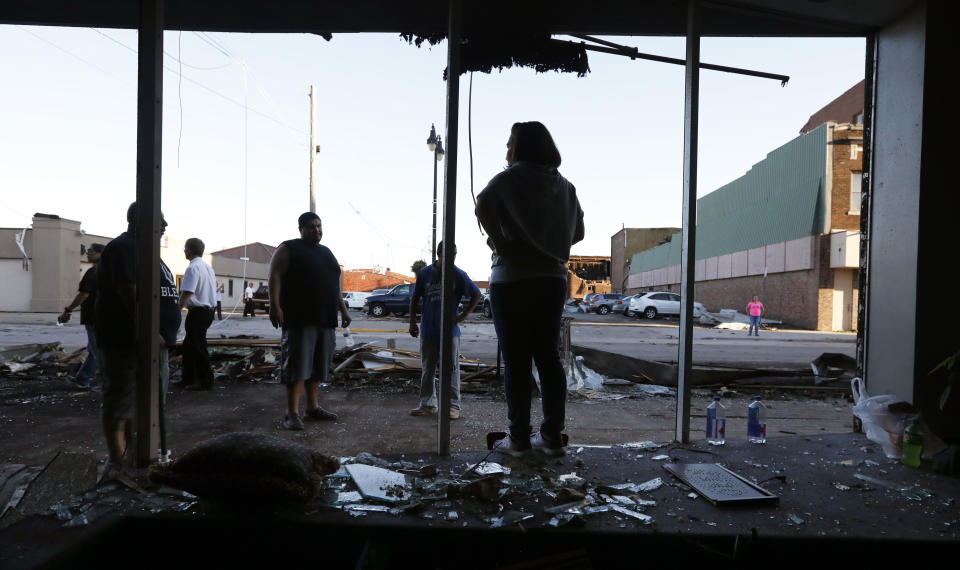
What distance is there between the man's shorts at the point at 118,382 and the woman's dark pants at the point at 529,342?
7.00 feet

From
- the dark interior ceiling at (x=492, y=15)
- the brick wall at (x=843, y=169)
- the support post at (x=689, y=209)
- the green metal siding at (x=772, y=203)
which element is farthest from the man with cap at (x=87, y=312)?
the brick wall at (x=843, y=169)

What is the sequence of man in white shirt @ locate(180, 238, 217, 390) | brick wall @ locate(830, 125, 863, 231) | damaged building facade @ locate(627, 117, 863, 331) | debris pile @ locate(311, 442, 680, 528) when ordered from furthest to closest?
damaged building facade @ locate(627, 117, 863, 331), brick wall @ locate(830, 125, 863, 231), man in white shirt @ locate(180, 238, 217, 390), debris pile @ locate(311, 442, 680, 528)

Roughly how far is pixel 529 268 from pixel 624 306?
2979 centimetres

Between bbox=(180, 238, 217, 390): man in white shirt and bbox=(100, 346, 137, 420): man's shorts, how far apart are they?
132 inches

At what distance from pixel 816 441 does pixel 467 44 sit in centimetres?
383

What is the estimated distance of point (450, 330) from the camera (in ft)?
10.1

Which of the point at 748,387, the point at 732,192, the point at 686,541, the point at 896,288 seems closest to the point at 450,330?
the point at 686,541

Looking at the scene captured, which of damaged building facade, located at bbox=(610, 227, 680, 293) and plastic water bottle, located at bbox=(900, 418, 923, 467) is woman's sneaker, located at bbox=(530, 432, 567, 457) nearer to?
plastic water bottle, located at bbox=(900, 418, 923, 467)

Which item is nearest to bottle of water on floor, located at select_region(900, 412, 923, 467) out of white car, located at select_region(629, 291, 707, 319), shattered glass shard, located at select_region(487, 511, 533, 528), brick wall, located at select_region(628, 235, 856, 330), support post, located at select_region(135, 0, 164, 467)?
shattered glass shard, located at select_region(487, 511, 533, 528)

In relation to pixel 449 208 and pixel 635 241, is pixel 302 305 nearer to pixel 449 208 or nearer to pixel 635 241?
pixel 449 208

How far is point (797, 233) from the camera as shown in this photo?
84.9 feet

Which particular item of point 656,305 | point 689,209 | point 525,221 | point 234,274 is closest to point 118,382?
point 525,221

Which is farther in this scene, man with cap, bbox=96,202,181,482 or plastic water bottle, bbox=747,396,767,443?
plastic water bottle, bbox=747,396,767,443

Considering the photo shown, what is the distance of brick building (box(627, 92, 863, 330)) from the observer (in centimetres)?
2383
